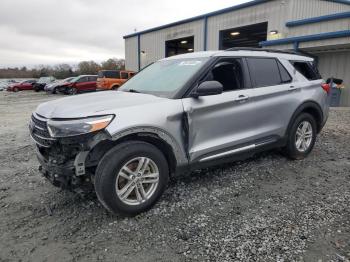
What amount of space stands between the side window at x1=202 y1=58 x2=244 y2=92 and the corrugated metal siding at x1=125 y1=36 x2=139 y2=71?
25486 millimetres

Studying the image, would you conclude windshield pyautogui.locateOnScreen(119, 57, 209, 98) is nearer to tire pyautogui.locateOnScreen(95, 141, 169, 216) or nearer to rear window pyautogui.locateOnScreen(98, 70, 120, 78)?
tire pyautogui.locateOnScreen(95, 141, 169, 216)

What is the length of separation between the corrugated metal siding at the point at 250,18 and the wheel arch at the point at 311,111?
11.9 metres

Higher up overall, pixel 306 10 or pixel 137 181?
pixel 306 10

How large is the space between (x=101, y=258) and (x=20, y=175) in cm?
272

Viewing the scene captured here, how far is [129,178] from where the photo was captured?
3113 millimetres

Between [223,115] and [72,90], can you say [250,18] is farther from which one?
[223,115]

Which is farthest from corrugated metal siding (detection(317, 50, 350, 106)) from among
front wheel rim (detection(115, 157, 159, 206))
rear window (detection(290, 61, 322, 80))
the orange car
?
front wheel rim (detection(115, 157, 159, 206))

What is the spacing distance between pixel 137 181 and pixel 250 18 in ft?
55.2

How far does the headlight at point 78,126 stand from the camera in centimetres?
283

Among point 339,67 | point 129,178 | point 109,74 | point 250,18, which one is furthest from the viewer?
point 109,74

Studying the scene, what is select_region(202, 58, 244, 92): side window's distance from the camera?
395cm

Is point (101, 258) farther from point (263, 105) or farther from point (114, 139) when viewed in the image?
point (263, 105)

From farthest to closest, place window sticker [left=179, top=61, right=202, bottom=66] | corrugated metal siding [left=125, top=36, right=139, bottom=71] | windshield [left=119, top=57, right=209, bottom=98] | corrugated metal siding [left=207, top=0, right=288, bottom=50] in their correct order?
corrugated metal siding [left=125, top=36, right=139, bottom=71] → corrugated metal siding [left=207, top=0, right=288, bottom=50] → window sticker [left=179, top=61, right=202, bottom=66] → windshield [left=119, top=57, right=209, bottom=98]

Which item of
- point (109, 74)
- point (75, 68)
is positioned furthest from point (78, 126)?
point (75, 68)
